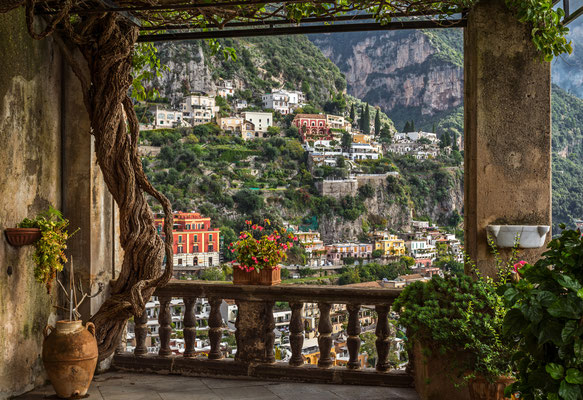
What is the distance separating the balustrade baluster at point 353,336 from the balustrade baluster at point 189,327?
4.04 ft

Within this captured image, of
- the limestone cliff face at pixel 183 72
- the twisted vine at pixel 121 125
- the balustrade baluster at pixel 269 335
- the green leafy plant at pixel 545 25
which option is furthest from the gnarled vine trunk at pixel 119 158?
the limestone cliff face at pixel 183 72

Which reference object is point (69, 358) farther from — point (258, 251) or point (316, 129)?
point (316, 129)

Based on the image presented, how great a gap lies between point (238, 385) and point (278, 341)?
1210 millimetres

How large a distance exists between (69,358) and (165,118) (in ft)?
71.9

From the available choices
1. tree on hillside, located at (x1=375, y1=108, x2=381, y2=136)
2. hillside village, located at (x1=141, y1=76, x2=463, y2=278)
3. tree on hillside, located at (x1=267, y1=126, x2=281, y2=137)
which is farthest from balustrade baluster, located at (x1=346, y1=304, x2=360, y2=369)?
tree on hillside, located at (x1=267, y1=126, x2=281, y2=137)

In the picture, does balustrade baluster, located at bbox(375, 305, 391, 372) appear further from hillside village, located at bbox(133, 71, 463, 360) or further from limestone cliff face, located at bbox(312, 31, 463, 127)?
limestone cliff face, located at bbox(312, 31, 463, 127)

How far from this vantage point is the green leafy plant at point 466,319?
329 centimetres

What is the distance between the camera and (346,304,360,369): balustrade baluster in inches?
174

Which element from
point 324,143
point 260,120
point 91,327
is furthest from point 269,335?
point 260,120

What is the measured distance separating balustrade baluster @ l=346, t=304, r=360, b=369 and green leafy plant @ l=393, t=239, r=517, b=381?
0.66m

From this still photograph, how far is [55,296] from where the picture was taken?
14.9ft

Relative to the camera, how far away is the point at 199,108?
27.4 meters

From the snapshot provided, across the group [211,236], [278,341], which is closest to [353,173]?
[211,236]

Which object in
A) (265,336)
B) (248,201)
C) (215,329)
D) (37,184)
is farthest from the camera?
(248,201)
